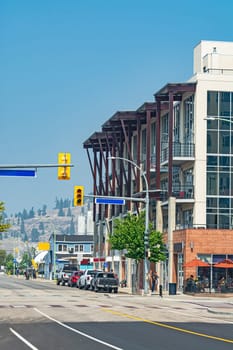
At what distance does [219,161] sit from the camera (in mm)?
75375

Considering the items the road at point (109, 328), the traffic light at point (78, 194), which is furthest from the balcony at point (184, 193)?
the road at point (109, 328)

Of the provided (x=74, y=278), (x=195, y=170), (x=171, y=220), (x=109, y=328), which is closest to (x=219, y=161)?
(x=195, y=170)

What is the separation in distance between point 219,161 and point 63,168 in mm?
37125

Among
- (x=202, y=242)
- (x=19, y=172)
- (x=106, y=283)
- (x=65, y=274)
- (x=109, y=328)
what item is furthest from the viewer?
(x=65, y=274)

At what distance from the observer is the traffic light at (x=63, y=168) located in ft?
128

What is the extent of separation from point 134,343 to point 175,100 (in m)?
58.9

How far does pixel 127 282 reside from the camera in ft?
303

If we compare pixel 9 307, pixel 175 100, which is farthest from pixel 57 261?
pixel 9 307

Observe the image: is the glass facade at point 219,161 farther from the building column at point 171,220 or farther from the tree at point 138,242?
the tree at point 138,242

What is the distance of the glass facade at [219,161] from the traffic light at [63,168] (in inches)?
1440

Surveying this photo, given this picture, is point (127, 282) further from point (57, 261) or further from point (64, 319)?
point (57, 261)

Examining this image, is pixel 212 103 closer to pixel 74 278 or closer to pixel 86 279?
pixel 86 279

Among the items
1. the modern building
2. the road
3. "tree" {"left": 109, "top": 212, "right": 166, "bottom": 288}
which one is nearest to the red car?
the modern building

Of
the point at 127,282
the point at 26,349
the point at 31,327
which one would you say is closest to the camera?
the point at 26,349
